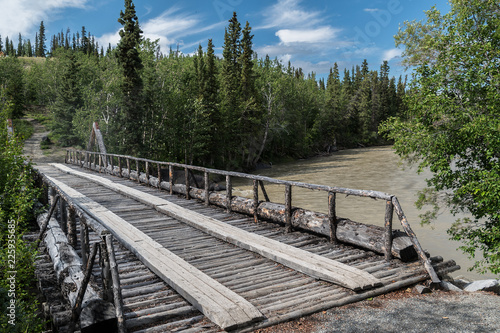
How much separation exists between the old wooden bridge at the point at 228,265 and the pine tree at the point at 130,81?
26.3 meters

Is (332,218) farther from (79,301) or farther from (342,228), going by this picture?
(79,301)

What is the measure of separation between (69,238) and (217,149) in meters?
36.7

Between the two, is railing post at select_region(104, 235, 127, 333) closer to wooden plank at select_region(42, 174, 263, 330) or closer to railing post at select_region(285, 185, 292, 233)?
wooden plank at select_region(42, 174, 263, 330)

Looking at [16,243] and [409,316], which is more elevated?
[16,243]

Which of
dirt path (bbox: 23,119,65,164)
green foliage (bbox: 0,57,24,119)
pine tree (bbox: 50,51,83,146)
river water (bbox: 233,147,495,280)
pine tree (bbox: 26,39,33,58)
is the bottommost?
river water (bbox: 233,147,495,280)

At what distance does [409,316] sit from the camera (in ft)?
15.9

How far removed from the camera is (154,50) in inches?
1663

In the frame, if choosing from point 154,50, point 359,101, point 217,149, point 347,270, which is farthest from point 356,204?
point 359,101

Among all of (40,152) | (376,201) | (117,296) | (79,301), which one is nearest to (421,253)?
(117,296)

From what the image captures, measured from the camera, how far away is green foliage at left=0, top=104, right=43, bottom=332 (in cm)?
524

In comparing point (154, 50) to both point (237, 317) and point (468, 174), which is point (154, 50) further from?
point (237, 317)

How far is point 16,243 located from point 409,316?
20.8 feet

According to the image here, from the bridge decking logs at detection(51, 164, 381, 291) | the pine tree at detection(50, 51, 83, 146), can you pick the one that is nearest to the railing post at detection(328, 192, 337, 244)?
the bridge decking logs at detection(51, 164, 381, 291)

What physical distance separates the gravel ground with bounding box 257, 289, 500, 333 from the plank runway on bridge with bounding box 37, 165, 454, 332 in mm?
158
